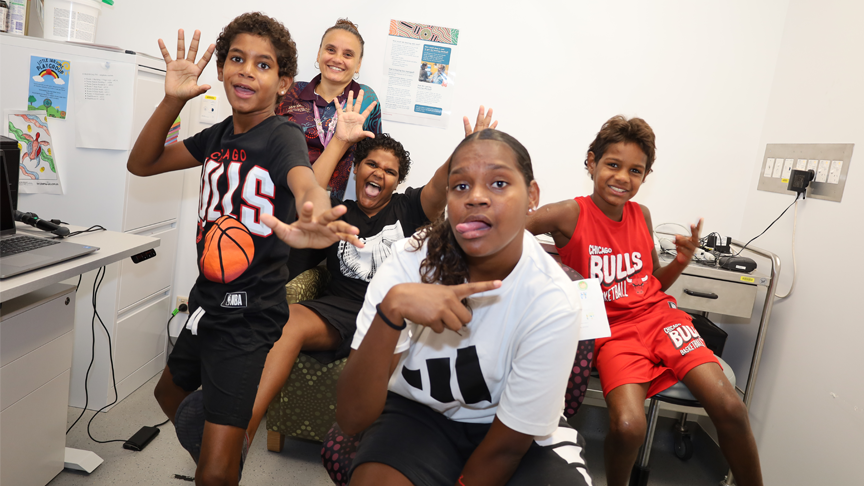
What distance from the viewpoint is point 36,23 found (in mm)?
2541

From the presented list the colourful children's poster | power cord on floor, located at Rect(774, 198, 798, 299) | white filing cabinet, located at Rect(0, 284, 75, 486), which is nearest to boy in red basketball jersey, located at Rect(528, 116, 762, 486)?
power cord on floor, located at Rect(774, 198, 798, 299)

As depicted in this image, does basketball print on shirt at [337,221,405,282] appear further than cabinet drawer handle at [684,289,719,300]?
No

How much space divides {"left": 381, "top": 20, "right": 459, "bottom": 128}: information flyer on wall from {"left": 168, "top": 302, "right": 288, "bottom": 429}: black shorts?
1.61m

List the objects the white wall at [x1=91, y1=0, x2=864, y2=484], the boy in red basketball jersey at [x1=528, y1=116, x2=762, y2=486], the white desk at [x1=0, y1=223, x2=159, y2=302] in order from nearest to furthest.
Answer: the white desk at [x1=0, y1=223, x2=159, y2=302]
the boy in red basketball jersey at [x1=528, y1=116, x2=762, y2=486]
the white wall at [x1=91, y1=0, x2=864, y2=484]

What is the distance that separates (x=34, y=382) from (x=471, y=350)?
1394mm

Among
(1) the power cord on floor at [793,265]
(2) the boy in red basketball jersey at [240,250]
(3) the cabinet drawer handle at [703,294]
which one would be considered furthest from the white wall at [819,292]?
(2) the boy in red basketball jersey at [240,250]

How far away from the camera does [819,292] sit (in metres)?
2.07

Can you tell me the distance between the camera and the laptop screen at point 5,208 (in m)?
1.48

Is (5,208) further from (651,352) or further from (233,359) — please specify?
(651,352)

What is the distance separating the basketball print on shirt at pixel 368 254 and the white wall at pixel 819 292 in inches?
65.6

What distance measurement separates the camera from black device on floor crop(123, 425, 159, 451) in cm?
199

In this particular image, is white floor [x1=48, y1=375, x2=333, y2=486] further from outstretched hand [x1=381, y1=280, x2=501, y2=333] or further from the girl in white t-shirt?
outstretched hand [x1=381, y1=280, x2=501, y2=333]

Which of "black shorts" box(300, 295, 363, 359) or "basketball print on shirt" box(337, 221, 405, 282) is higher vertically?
"basketball print on shirt" box(337, 221, 405, 282)

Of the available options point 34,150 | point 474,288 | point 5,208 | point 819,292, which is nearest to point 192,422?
point 5,208
